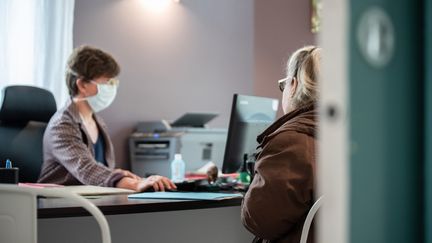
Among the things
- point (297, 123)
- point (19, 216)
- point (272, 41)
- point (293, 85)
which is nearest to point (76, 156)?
point (293, 85)

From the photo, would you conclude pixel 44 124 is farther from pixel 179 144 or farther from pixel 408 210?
pixel 408 210

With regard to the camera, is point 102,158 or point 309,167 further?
point 102,158

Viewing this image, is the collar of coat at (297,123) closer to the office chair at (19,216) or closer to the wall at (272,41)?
the office chair at (19,216)

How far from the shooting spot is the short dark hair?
2.88 meters

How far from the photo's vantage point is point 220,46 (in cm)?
482

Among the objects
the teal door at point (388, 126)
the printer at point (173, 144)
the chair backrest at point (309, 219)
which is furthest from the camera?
the printer at point (173, 144)

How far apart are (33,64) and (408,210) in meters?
3.60

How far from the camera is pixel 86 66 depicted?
2883 millimetres

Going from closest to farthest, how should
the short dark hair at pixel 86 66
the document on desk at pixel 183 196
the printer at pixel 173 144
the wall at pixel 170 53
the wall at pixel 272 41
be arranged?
the document on desk at pixel 183 196
the short dark hair at pixel 86 66
the printer at pixel 173 144
the wall at pixel 170 53
the wall at pixel 272 41

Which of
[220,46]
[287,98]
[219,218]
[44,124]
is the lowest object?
[219,218]

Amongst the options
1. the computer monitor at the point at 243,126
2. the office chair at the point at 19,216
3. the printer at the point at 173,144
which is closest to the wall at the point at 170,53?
the printer at the point at 173,144

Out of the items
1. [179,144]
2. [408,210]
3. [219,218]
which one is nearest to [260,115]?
[219,218]

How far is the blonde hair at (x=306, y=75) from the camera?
6.25 feet

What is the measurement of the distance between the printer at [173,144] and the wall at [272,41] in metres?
0.98
